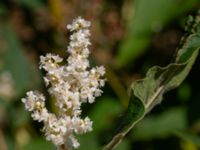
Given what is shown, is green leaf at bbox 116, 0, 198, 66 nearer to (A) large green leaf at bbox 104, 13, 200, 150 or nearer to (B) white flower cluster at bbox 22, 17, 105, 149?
(A) large green leaf at bbox 104, 13, 200, 150

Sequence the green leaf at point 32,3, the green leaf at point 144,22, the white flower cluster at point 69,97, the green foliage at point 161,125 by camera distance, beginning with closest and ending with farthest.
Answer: the white flower cluster at point 69,97
the green foliage at point 161,125
the green leaf at point 144,22
the green leaf at point 32,3

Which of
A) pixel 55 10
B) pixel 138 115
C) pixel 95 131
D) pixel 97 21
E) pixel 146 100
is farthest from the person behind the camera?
pixel 97 21

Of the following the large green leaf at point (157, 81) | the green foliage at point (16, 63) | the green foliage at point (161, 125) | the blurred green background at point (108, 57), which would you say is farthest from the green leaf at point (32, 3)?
the large green leaf at point (157, 81)

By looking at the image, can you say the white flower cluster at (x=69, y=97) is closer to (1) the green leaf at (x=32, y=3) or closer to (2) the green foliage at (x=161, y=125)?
(2) the green foliage at (x=161, y=125)

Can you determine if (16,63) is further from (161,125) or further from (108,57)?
(161,125)

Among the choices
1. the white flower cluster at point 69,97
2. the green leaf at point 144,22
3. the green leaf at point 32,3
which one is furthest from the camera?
the green leaf at point 32,3

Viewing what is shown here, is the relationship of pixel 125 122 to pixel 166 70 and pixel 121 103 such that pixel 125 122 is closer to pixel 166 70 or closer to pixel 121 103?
pixel 166 70

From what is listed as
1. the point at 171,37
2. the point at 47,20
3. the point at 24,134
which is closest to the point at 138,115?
the point at 24,134
